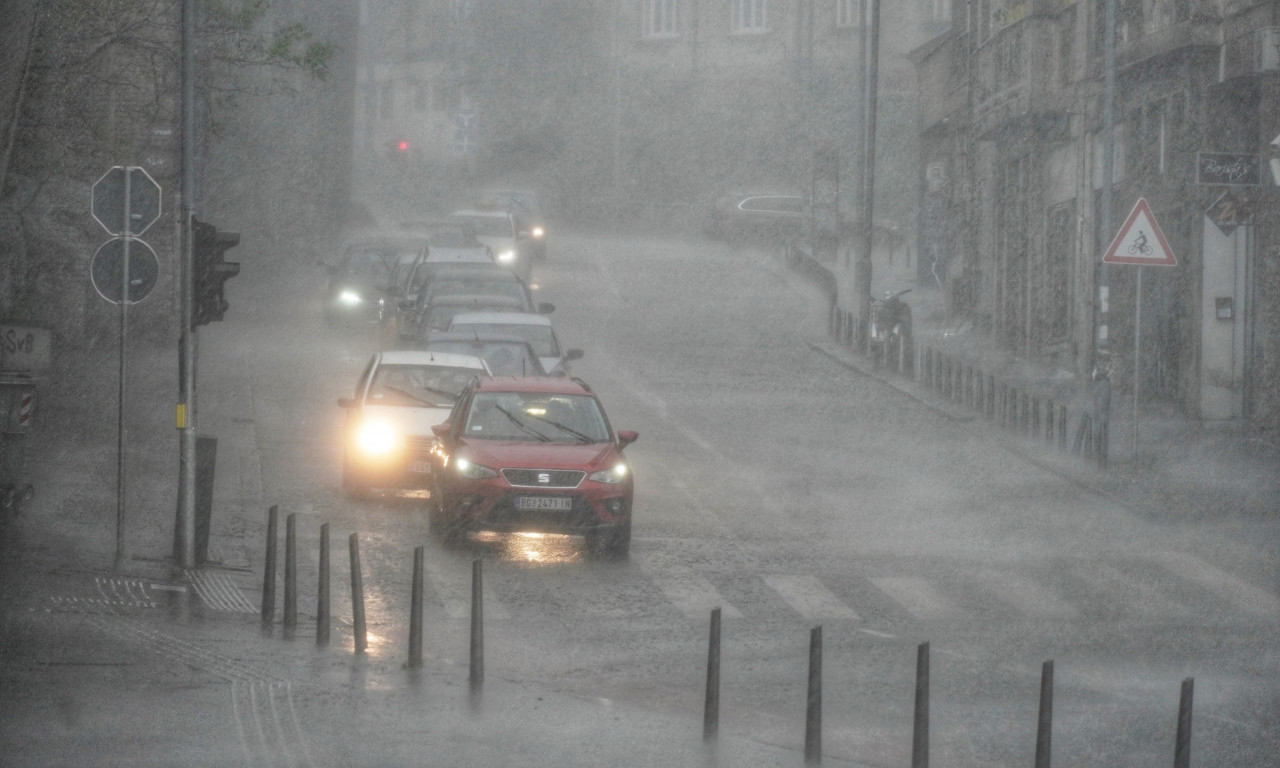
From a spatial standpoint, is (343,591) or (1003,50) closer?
(343,591)

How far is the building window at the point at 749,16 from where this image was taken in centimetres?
8431

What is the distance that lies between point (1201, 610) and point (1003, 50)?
24.6 m

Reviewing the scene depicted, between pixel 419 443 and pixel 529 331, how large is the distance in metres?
9.13

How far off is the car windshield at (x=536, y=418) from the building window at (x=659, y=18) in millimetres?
69332

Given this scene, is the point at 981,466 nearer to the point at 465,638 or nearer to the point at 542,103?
the point at 465,638

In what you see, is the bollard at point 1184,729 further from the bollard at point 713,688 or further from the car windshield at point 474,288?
the car windshield at point 474,288

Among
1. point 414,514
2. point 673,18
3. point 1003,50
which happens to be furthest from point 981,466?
point 673,18

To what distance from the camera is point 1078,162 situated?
3531 cm

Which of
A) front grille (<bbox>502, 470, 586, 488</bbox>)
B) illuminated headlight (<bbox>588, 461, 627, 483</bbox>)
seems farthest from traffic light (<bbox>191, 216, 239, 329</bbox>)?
illuminated headlight (<bbox>588, 461, 627, 483</bbox>)

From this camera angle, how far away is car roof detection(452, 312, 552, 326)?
28719 mm

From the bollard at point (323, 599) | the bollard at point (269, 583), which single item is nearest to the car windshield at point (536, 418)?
the bollard at point (269, 583)

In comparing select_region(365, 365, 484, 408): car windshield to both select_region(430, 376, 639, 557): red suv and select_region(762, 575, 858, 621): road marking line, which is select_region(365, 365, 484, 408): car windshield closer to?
select_region(430, 376, 639, 557): red suv

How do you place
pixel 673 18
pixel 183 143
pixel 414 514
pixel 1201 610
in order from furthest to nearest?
pixel 673 18 < pixel 414 514 < pixel 183 143 < pixel 1201 610

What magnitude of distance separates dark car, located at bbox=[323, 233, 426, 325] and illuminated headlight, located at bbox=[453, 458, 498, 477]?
20.8 m
